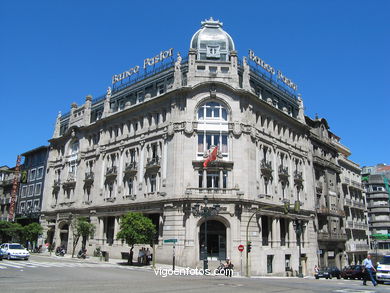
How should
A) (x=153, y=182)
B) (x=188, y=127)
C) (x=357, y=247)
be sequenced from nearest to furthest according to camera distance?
1. (x=188, y=127)
2. (x=153, y=182)
3. (x=357, y=247)

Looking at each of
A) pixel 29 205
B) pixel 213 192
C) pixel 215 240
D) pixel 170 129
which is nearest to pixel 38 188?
pixel 29 205

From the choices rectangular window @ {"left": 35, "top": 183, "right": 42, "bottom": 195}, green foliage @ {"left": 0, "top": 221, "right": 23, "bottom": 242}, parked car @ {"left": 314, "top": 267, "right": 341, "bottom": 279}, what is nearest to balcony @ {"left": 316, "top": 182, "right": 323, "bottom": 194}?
parked car @ {"left": 314, "top": 267, "right": 341, "bottom": 279}

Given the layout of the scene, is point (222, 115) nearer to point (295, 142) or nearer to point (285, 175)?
point (285, 175)

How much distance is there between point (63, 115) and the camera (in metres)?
65.8

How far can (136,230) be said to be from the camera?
3778 cm

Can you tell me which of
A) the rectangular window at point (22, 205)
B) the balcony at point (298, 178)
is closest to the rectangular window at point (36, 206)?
the rectangular window at point (22, 205)

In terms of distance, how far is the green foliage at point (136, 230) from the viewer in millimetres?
37500

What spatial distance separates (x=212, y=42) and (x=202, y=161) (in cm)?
1685

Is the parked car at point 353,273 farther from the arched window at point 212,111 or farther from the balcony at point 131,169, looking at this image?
the balcony at point 131,169

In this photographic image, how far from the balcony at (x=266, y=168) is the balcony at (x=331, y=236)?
590 inches

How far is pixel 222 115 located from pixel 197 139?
4.20 meters

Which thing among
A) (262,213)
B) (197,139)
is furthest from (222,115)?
(262,213)

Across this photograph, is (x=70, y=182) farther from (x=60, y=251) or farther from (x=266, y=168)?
(x=266, y=168)

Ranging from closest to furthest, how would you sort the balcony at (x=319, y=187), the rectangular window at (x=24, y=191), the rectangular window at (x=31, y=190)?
the balcony at (x=319, y=187) → the rectangular window at (x=31, y=190) → the rectangular window at (x=24, y=191)
